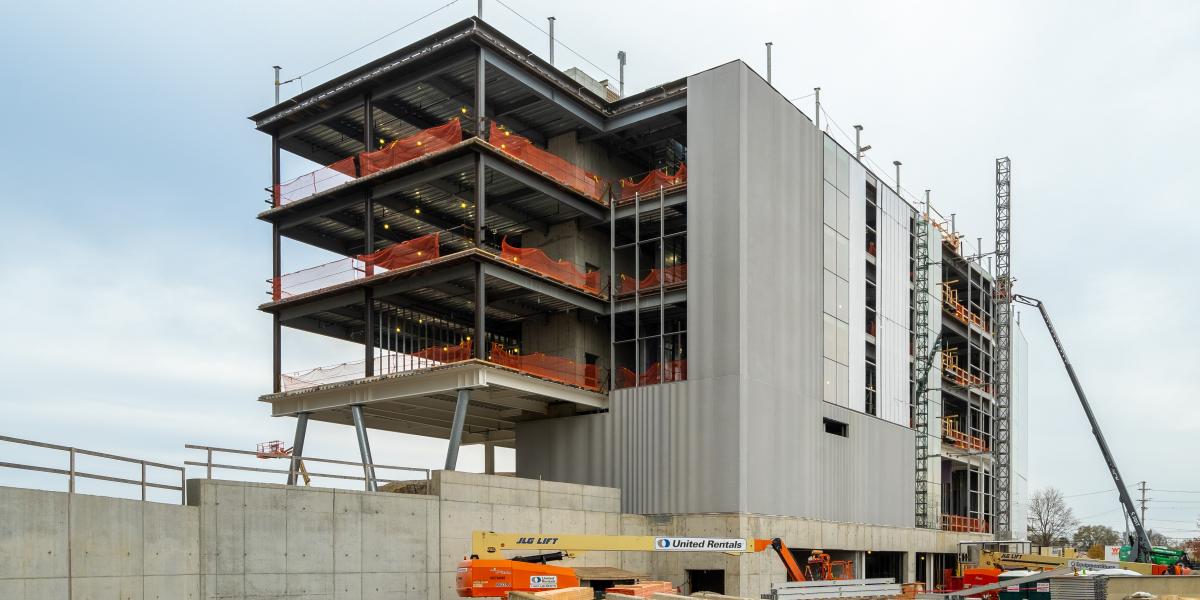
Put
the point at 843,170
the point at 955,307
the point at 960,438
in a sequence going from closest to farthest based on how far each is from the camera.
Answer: the point at 843,170 → the point at 955,307 → the point at 960,438

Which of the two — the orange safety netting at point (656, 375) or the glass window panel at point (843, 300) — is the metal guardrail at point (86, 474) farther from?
the glass window panel at point (843, 300)

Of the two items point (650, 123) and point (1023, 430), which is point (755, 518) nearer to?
point (650, 123)

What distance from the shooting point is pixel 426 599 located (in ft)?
103

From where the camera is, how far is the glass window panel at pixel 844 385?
47.9 meters

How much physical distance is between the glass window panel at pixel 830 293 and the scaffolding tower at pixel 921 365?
11077 mm

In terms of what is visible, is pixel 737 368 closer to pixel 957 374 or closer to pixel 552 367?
pixel 552 367

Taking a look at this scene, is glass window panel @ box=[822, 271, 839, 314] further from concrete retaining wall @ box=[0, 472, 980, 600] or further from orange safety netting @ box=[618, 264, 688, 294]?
concrete retaining wall @ box=[0, 472, 980, 600]

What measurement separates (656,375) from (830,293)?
10391mm

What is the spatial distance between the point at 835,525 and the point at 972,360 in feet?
102

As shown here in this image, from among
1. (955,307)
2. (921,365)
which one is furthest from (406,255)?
(955,307)

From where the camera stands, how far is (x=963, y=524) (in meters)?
63.6

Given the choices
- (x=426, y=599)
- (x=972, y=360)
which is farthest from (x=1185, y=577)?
(x=972, y=360)

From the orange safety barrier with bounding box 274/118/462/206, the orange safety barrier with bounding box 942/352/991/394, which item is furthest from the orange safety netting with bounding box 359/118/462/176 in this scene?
the orange safety barrier with bounding box 942/352/991/394

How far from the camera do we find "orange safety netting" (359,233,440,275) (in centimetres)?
4091
